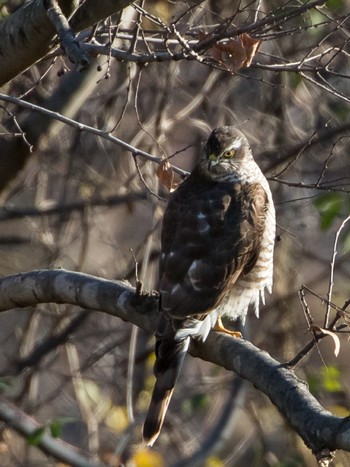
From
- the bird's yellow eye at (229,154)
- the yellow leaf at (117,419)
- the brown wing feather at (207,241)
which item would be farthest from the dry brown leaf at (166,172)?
the yellow leaf at (117,419)

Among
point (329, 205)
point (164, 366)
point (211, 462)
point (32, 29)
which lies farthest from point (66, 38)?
point (211, 462)

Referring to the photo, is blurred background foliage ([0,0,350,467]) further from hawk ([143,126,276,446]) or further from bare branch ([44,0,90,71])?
bare branch ([44,0,90,71])

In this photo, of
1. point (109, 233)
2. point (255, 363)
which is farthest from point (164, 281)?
point (109, 233)

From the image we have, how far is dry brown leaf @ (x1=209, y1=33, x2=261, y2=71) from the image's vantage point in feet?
12.0

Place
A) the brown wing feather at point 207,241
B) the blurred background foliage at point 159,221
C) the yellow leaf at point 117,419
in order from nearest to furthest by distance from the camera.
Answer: the brown wing feather at point 207,241, the blurred background foliage at point 159,221, the yellow leaf at point 117,419

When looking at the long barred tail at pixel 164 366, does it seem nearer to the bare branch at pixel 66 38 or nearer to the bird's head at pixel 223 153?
the bird's head at pixel 223 153

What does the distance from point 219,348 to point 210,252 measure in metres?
0.69

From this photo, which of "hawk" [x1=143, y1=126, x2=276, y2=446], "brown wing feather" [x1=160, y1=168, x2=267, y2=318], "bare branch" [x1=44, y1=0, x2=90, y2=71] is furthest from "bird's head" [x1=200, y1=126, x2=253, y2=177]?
"bare branch" [x1=44, y1=0, x2=90, y2=71]

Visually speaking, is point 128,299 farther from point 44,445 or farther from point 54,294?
point 44,445

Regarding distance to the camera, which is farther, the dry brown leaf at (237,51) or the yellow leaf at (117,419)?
the yellow leaf at (117,419)

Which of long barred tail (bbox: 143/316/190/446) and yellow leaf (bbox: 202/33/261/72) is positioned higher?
yellow leaf (bbox: 202/33/261/72)

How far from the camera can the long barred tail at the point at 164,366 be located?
4.09 meters

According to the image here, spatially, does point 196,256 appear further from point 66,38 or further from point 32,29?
point 66,38

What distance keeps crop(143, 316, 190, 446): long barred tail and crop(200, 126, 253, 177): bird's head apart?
1007 millimetres
